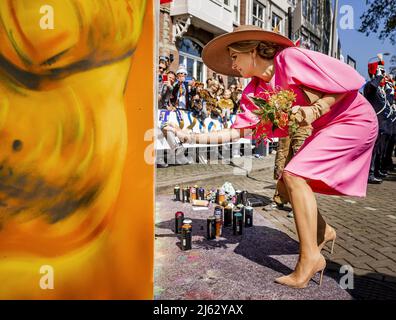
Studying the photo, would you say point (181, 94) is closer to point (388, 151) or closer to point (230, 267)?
point (388, 151)

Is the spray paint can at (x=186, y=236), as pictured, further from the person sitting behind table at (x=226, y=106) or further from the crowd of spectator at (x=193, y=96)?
the person sitting behind table at (x=226, y=106)

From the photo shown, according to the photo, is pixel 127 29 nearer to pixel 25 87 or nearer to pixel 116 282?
pixel 25 87

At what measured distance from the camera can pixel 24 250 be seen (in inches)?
71.0

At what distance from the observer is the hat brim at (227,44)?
8.57 ft

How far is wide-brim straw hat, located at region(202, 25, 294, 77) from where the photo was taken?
2.61m

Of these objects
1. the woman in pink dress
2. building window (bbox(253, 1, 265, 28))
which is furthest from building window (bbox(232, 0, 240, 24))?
the woman in pink dress

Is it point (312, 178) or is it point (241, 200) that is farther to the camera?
point (241, 200)

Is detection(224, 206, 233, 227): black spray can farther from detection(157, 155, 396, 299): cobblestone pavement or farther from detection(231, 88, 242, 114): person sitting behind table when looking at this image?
detection(231, 88, 242, 114): person sitting behind table

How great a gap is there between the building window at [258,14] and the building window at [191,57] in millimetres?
5536

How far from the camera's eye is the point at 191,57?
673 inches

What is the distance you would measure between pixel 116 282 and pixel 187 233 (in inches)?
48.5

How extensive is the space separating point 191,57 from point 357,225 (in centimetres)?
1418

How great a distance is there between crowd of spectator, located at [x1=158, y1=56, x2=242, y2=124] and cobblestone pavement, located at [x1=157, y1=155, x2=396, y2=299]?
6.93ft
